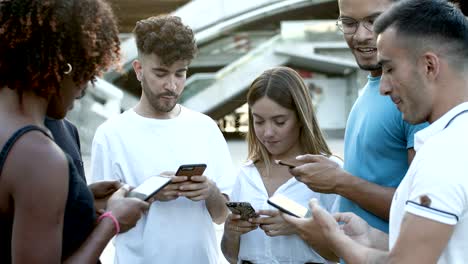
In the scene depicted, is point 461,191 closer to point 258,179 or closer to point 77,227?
point 77,227

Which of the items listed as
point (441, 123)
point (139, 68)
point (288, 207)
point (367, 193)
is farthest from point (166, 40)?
point (441, 123)

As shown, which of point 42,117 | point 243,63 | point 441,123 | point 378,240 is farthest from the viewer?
point 243,63

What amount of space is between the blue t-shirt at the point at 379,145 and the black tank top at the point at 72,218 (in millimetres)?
1299

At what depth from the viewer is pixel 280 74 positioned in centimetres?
377

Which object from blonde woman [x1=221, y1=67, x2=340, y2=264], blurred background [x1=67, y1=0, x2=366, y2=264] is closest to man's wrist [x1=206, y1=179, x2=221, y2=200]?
blonde woman [x1=221, y1=67, x2=340, y2=264]

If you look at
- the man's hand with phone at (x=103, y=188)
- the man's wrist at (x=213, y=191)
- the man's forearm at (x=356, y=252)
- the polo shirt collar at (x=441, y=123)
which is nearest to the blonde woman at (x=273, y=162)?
the man's wrist at (x=213, y=191)

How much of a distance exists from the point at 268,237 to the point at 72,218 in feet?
4.71

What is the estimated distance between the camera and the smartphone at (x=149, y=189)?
2852mm

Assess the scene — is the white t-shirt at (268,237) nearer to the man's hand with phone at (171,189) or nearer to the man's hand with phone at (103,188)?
the man's hand with phone at (171,189)

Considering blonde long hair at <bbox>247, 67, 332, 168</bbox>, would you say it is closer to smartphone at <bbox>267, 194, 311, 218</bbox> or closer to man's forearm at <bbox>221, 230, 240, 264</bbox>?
man's forearm at <bbox>221, 230, 240, 264</bbox>

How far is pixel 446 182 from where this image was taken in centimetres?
191

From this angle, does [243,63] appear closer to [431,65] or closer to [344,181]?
[344,181]

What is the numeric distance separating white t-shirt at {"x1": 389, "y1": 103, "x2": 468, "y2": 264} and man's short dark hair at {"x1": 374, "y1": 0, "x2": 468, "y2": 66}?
21cm

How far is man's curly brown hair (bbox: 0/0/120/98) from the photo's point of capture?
2156mm
